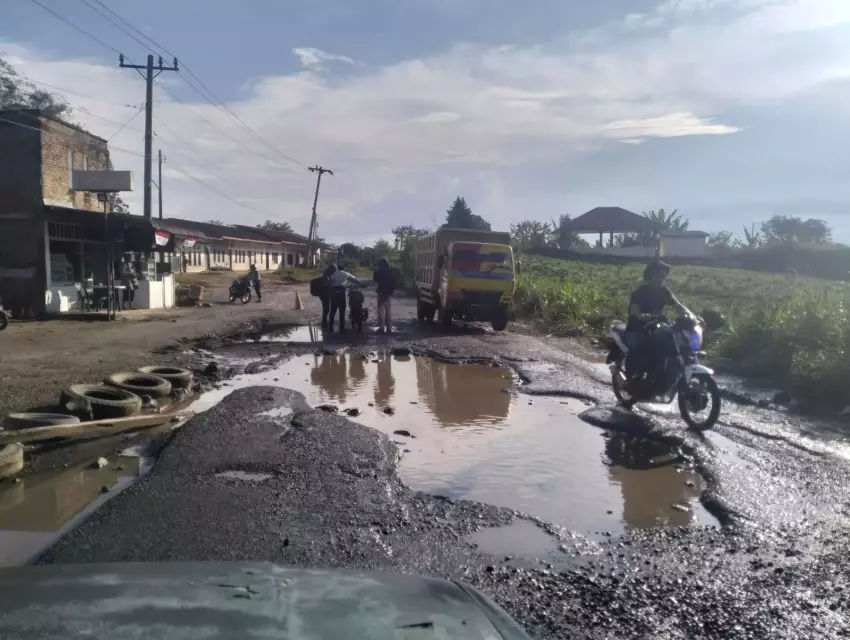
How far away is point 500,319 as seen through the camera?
17.9 metres

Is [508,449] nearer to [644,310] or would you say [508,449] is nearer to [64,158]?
[644,310]

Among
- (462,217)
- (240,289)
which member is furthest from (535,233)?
A: (240,289)

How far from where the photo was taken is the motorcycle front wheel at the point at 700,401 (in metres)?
7.09

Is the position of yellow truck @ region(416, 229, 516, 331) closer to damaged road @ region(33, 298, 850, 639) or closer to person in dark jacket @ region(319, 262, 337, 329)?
person in dark jacket @ region(319, 262, 337, 329)

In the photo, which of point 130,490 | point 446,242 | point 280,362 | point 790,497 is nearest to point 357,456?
point 130,490

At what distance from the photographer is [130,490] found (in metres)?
4.88

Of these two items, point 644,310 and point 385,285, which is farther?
point 385,285

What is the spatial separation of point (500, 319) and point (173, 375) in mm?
10077

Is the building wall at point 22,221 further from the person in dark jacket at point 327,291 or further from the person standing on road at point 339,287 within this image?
the person standing on road at point 339,287

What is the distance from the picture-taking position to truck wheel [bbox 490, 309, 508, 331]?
17703 millimetres

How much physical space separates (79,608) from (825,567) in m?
3.74

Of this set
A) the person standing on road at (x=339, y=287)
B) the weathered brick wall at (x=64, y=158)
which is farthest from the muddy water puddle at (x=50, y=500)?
the weathered brick wall at (x=64, y=158)

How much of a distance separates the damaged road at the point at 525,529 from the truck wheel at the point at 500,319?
1059 centimetres

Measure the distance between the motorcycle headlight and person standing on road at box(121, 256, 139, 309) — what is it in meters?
18.3
